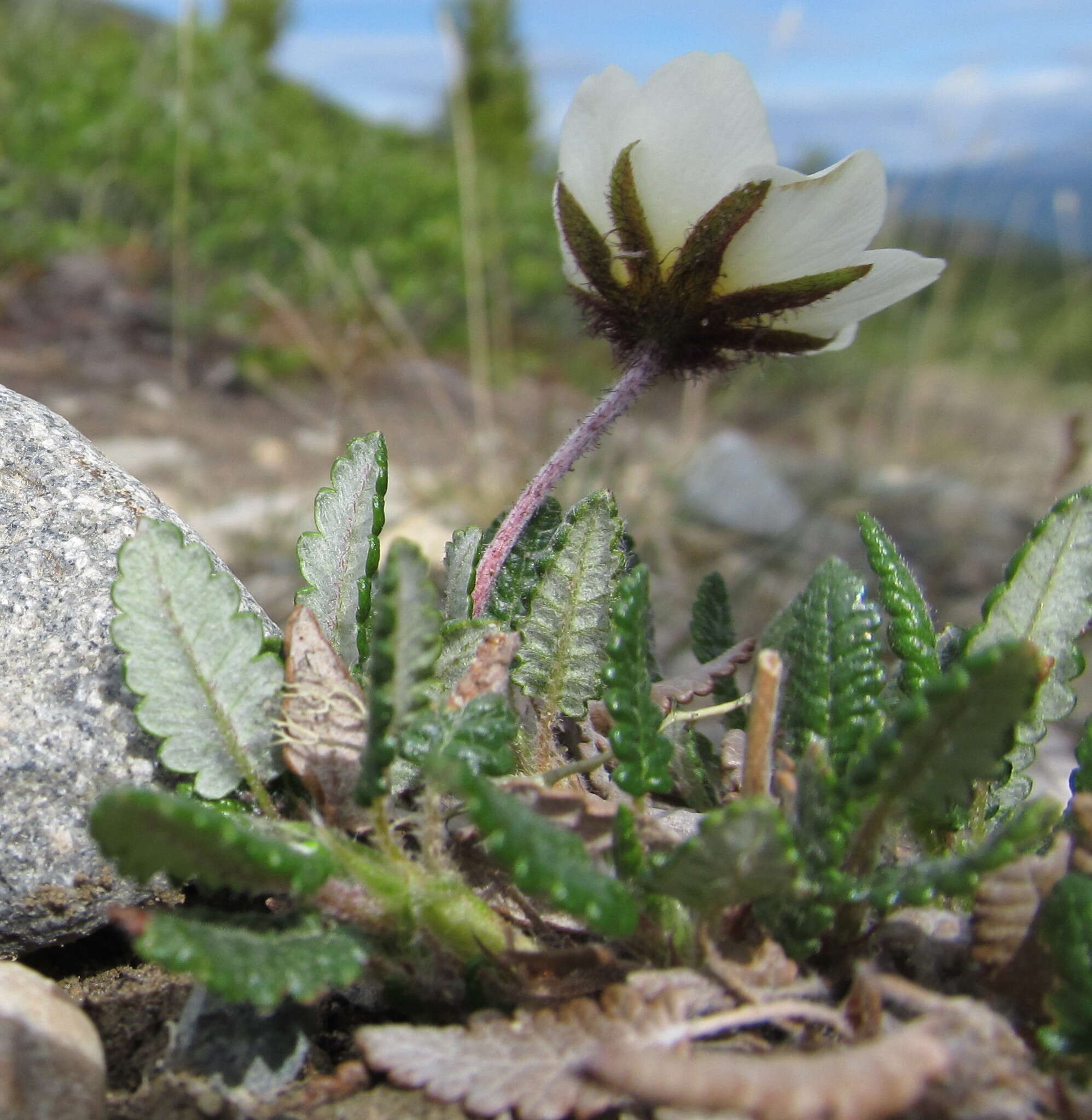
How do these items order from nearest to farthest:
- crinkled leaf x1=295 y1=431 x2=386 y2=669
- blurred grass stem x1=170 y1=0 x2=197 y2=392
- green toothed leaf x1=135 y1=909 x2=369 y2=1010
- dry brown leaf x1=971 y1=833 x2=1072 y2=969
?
green toothed leaf x1=135 y1=909 x2=369 y2=1010
dry brown leaf x1=971 y1=833 x2=1072 y2=969
crinkled leaf x1=295 y1=431 x2=386 y2=669
blurred grass stem x1=170 y1=0 x2=197 y2=392

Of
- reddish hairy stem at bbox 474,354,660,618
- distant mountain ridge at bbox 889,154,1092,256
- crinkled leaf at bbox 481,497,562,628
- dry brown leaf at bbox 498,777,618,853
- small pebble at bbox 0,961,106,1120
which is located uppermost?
distant mountain ridge at bbox 889,154,1092,256

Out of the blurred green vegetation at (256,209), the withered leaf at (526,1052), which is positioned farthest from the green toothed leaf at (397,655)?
the blurred green vegetation at (256,209)

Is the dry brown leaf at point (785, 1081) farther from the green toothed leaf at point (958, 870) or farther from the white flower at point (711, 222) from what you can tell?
the white flower at point (711, 222)

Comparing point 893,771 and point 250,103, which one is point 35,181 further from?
point 893,771

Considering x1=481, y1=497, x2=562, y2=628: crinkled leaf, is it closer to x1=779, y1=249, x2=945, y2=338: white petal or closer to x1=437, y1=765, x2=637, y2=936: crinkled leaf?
x1=779, y1=249, x2=945, y2=338: white petal

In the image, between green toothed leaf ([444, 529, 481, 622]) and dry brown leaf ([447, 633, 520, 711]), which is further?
green toothed leaf ([444, 529, 481, 622])

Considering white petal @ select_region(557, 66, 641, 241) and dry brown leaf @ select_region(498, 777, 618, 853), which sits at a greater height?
white petal @ select_region(557, 66, 641, 241)

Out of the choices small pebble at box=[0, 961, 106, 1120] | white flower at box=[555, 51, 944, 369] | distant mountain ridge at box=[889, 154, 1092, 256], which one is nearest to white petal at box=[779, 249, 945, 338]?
white flower at box=[555, 51, 944, 369]
